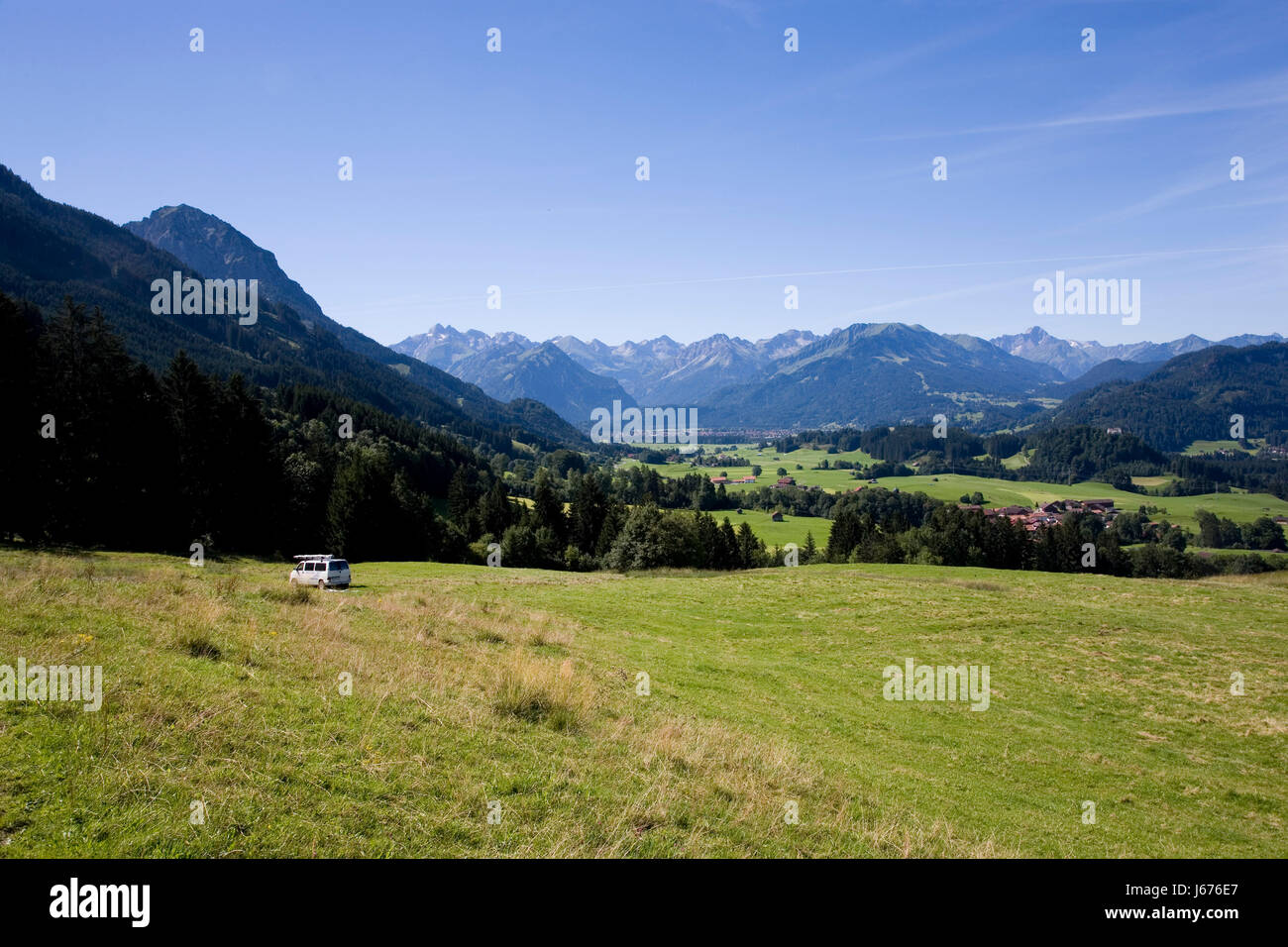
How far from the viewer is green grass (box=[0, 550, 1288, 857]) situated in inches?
268

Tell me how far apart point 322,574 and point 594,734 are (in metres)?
24.1

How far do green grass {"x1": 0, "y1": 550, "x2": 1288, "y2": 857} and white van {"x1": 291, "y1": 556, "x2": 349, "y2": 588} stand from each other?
5472 millimetres

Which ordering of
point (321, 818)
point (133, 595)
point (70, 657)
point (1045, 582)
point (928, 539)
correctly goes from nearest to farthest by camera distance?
point (321, 818)
point (70, 657)
point (133, 595)
point (1045, 582)
point (928, 539)

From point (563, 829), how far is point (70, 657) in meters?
9.09

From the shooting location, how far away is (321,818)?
6.67 meters

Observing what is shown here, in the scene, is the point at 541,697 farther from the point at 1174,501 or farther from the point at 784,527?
the point at 1174,501

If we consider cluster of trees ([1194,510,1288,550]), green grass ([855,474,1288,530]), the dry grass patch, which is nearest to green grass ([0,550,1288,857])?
the dry grass patch

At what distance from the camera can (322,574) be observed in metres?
29.5

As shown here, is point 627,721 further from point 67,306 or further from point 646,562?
point 67,306

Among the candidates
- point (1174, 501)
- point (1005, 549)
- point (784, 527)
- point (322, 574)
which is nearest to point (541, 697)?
point (322, 574)

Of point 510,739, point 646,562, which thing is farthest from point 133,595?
point 646,562

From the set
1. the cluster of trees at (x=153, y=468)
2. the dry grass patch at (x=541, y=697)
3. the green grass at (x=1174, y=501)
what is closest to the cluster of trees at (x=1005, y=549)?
the green grass at (x=1174, y=501)

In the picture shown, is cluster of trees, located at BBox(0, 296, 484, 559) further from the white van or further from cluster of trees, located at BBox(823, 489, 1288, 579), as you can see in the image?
cluster of trees, located at BBox(823, 489, 1288, 579)
